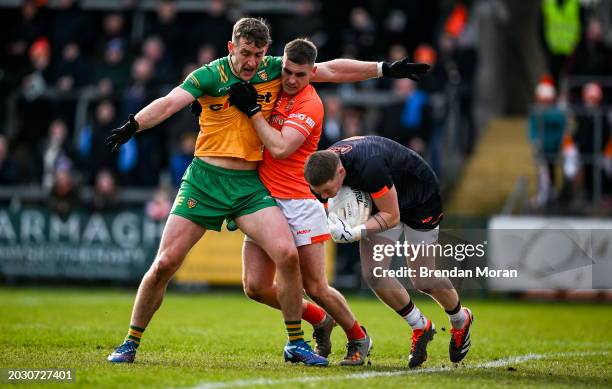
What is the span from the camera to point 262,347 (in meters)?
10.7

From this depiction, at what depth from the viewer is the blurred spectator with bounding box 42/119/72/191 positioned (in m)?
21.2

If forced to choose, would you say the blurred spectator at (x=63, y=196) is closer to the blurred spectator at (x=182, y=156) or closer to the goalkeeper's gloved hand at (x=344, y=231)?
the blurred spectator at (x=182, y=156)

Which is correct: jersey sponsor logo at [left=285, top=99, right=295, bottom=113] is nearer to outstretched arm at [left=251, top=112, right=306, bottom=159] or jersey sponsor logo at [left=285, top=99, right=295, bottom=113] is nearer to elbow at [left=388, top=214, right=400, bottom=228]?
outstretched arm at [left=251, top=112, right=306, bottom=159]

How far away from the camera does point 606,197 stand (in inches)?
794

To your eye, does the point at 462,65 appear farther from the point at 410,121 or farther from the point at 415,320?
the point at 415,320

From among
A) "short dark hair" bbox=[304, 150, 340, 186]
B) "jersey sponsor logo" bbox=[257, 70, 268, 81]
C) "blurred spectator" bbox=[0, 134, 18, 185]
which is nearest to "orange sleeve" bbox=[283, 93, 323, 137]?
"jersey sponsor logo" bbox=[257, 70, 268, 81]

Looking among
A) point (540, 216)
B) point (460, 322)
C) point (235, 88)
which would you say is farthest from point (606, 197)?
point (235, 88)

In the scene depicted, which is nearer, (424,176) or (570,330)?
(424,176)

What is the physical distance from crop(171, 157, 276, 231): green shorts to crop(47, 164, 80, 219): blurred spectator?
38.0 ft

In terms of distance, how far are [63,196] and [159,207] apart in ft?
6.07

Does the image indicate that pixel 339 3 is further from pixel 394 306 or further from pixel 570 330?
pixel 394 306

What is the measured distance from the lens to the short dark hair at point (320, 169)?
8766 mm

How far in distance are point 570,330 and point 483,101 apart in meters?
10.7

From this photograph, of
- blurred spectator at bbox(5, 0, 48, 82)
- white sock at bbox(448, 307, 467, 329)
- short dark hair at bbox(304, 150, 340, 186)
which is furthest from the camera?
blurred spectator at bbox(5, 0, 48, 82)
